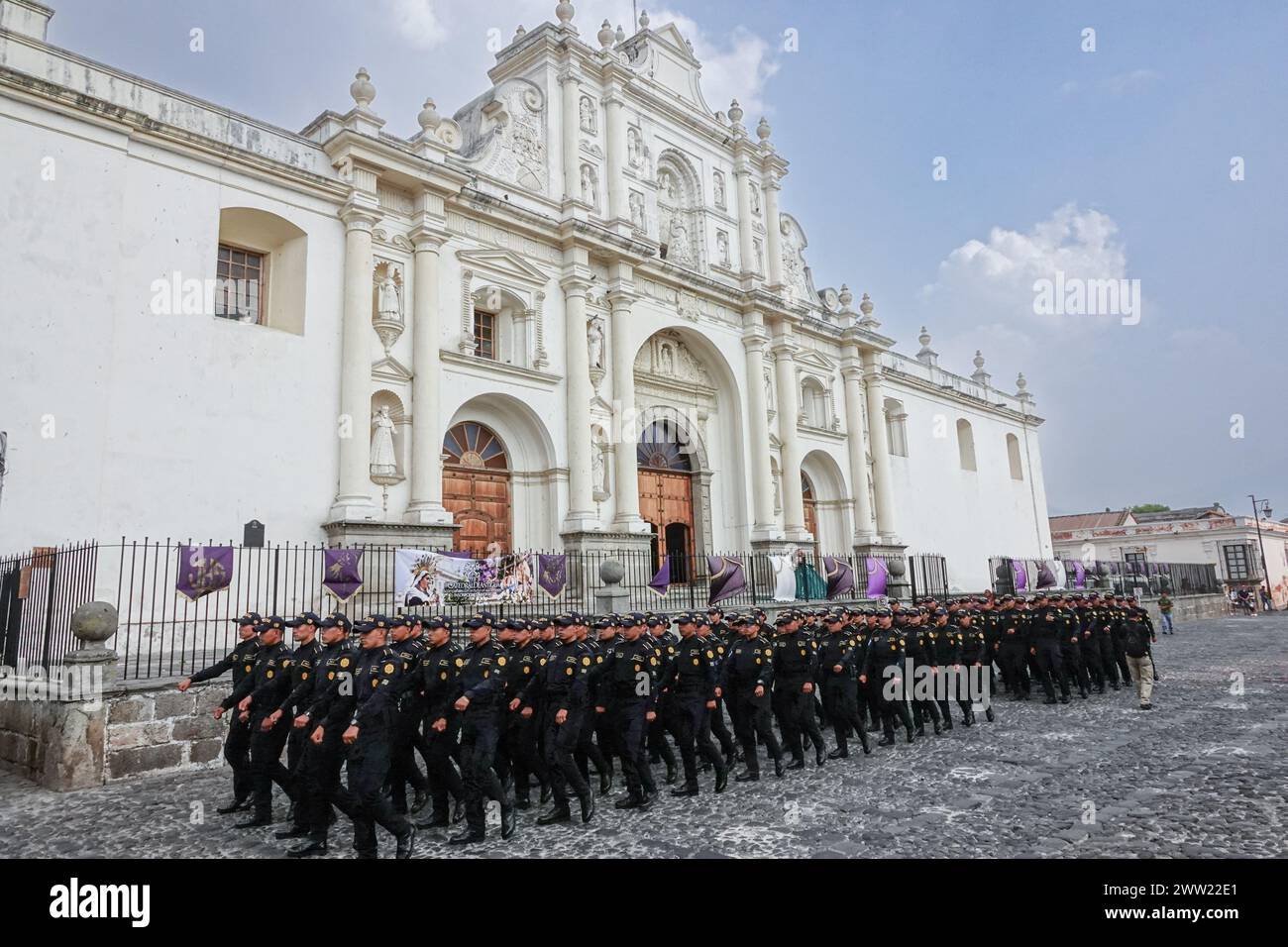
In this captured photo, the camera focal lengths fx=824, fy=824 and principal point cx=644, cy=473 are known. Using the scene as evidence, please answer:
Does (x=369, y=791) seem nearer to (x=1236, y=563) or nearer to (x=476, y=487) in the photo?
(x=476, y=487)

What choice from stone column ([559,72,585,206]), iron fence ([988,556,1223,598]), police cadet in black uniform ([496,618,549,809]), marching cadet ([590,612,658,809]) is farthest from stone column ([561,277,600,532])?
iron fence ([988,556,1223,598])

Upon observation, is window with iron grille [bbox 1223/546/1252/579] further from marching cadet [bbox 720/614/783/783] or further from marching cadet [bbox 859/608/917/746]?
marching cadet [bbox 720/614/783/783]

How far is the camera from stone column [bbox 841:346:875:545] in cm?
2522

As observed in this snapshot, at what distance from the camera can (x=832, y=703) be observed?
360 inches

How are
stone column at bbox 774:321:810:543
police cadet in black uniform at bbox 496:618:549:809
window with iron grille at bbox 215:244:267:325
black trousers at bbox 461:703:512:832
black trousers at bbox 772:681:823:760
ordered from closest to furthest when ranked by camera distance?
black trousers at bbox 461:703:512:832, police cadet in black uniform at bbox 496:618:549:809, black trousers at bbox 772:681:823:760, window with iron grille at bbox 215:244:267:325, stone column at bbox 774:321:810:543

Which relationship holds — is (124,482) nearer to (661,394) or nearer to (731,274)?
(661,394)

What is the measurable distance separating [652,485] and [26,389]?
43.0 feet

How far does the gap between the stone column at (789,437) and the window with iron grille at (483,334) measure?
8.92 metres

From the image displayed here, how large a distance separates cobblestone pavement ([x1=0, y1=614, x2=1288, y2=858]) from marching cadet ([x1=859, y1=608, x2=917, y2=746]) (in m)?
0.41

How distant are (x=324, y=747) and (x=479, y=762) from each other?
1108 mm

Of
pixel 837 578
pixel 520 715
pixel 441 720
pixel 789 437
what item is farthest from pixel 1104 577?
pixel 441 720

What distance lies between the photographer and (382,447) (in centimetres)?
1446

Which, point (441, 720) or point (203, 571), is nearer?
point (441, 720)
